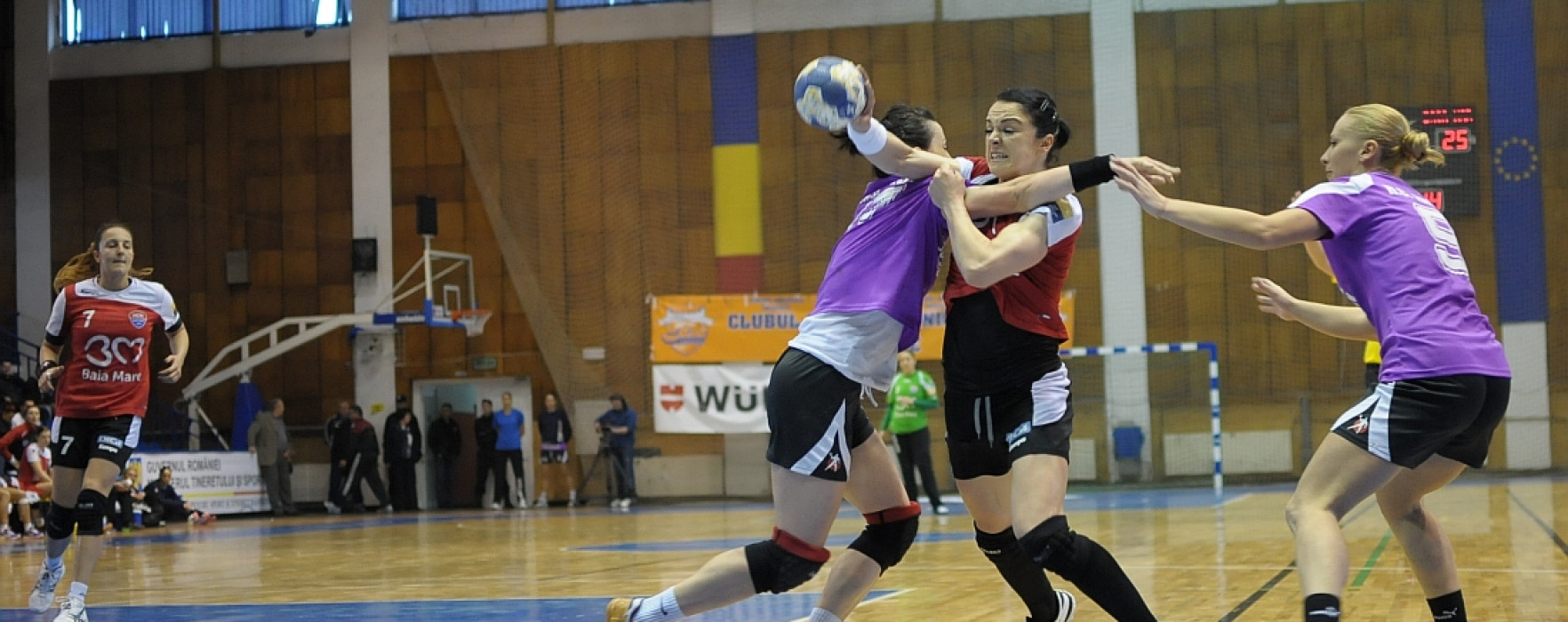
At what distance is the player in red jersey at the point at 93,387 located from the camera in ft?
23.0

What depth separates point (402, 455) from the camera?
2156 cm

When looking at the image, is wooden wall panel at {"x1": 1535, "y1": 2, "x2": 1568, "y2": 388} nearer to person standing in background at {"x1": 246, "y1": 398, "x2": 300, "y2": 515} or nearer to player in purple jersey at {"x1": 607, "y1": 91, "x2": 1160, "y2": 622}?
person standing in background at {"x1": 246, "y1": 398, "x2": 300, "y2": 515}

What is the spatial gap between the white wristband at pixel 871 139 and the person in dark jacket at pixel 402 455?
60.5ft

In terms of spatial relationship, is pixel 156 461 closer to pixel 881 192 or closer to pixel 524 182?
pixel 524 182

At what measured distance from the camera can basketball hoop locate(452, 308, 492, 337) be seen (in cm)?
2164

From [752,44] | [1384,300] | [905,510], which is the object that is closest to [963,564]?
[905,510]

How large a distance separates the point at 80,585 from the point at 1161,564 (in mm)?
5530

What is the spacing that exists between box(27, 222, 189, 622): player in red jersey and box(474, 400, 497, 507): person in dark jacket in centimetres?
1408

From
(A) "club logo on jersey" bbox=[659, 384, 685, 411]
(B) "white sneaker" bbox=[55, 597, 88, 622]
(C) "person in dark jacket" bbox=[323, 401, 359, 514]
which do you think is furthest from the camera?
(C) "person in dark jacket" bbox=[323, 401, 359, 514]

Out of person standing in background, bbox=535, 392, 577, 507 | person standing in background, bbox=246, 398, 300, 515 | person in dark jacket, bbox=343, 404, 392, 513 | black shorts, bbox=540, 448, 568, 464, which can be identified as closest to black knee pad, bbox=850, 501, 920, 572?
person standing in background, bbox=535, 392, 577, 507

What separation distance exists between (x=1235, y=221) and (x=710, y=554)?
678cm

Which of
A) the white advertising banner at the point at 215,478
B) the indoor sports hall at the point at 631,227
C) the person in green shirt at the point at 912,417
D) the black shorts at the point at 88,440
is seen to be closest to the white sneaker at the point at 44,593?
the black shorts at the point at 88,440

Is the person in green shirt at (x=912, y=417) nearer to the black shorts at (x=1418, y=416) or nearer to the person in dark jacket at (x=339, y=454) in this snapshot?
the person in dark jacket at (x=339, y=454)

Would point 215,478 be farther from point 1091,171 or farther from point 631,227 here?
point 1091,171
